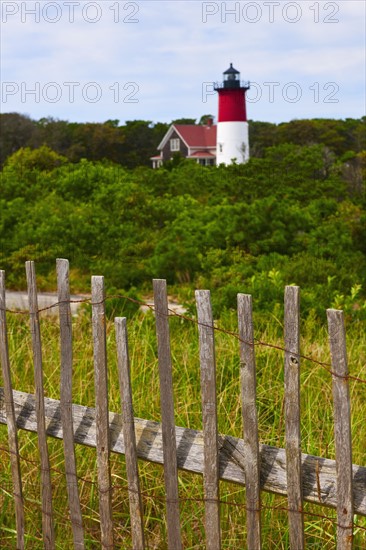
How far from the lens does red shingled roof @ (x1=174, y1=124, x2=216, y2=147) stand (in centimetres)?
4931

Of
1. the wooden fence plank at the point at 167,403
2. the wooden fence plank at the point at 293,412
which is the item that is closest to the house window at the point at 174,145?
the wooden fence plank at the point at 167,403

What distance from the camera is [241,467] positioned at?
248 centimetres

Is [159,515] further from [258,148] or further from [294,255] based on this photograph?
[258,148]

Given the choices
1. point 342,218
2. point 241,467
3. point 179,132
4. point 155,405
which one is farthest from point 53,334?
point 179,132

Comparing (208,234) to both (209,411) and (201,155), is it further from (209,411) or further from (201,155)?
(201,155)

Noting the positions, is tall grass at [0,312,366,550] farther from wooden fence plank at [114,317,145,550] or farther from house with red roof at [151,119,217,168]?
house with red roof at [151,119,217,168]

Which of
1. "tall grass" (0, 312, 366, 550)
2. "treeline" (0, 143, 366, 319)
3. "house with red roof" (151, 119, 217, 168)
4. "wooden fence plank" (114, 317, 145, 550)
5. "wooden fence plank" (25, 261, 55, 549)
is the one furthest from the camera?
"house with red roof" (151, 119, 217, 168)

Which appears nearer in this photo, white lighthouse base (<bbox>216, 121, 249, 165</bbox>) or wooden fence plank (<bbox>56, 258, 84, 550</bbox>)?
wooden fence plank (<bbox>56, 258, 84, 550</bbox>)

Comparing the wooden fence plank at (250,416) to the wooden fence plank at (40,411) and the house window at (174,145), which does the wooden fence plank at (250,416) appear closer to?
the wooden fence plank at (40,411)

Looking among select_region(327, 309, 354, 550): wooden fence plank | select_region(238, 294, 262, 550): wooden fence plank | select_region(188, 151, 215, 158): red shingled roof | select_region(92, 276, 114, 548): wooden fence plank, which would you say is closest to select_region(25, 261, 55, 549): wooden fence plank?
select_region(92, 276, 114, 548): wooden fence plank

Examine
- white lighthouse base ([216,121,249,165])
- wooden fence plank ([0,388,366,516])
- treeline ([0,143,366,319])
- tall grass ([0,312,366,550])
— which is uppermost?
white lighthouse base ([216,121,249,165])

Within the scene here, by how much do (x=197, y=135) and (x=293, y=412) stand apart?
48.9 m

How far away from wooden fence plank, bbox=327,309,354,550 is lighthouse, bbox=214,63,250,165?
34.0m

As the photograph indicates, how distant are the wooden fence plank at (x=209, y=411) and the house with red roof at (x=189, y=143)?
46.4 metres
